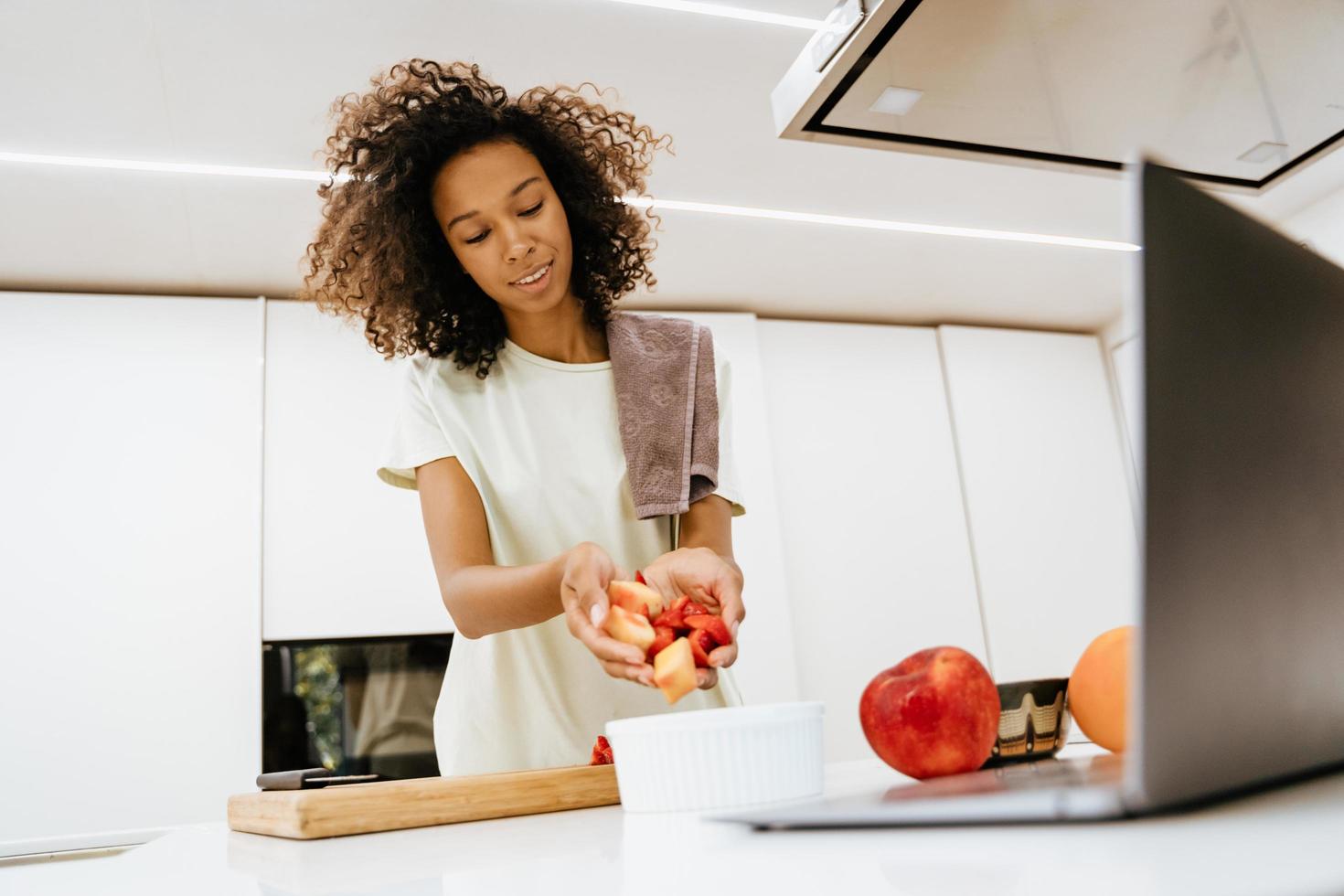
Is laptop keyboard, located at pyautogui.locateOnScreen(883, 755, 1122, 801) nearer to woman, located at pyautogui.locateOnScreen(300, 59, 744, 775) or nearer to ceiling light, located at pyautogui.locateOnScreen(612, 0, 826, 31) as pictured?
woman, located at pyautogui.locateOnScreen(300, 59, 744, 775)

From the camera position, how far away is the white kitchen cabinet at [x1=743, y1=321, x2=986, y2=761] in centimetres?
317

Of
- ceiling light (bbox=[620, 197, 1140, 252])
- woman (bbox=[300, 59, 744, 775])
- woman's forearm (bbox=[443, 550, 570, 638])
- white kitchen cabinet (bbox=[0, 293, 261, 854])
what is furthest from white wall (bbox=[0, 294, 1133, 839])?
woman's forearm (bbox=[443, 550, 570, 638])

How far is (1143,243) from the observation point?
0.32m

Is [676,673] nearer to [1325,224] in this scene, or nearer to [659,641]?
[659,641]

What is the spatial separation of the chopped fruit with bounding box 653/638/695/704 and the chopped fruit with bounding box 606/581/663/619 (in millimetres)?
69

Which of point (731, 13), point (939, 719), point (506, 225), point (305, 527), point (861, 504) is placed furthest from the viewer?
point (861, 504)

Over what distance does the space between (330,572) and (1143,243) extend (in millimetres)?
2672

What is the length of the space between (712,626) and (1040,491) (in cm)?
305

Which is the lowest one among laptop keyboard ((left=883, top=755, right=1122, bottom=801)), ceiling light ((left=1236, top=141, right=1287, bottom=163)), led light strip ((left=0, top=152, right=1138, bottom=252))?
laptop keyboard ((left=883, top=755, right=1122, bottom=801))

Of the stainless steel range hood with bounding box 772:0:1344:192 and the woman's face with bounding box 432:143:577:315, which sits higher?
the stainless steel range hood with bounding box 772:0:1344:192

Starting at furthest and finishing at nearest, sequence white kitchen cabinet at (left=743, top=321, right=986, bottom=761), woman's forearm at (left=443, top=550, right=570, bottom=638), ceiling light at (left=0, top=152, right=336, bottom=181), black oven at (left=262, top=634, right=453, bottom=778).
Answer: white kitchen cabinet at (left=743, top=321, right=986, bottom=761) < black oven at (left=262, top=634, right=453, bottom=778) < ceiling light at (left=0, top=152, right=336, bottom=181) < woman's forearm at (left=443, top=550, right=570, bottom=638)

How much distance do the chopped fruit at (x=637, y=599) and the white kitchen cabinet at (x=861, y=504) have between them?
A: 240cm

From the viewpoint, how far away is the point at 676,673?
0.69 meters

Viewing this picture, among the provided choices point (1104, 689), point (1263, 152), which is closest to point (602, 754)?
point (1104, 689)
